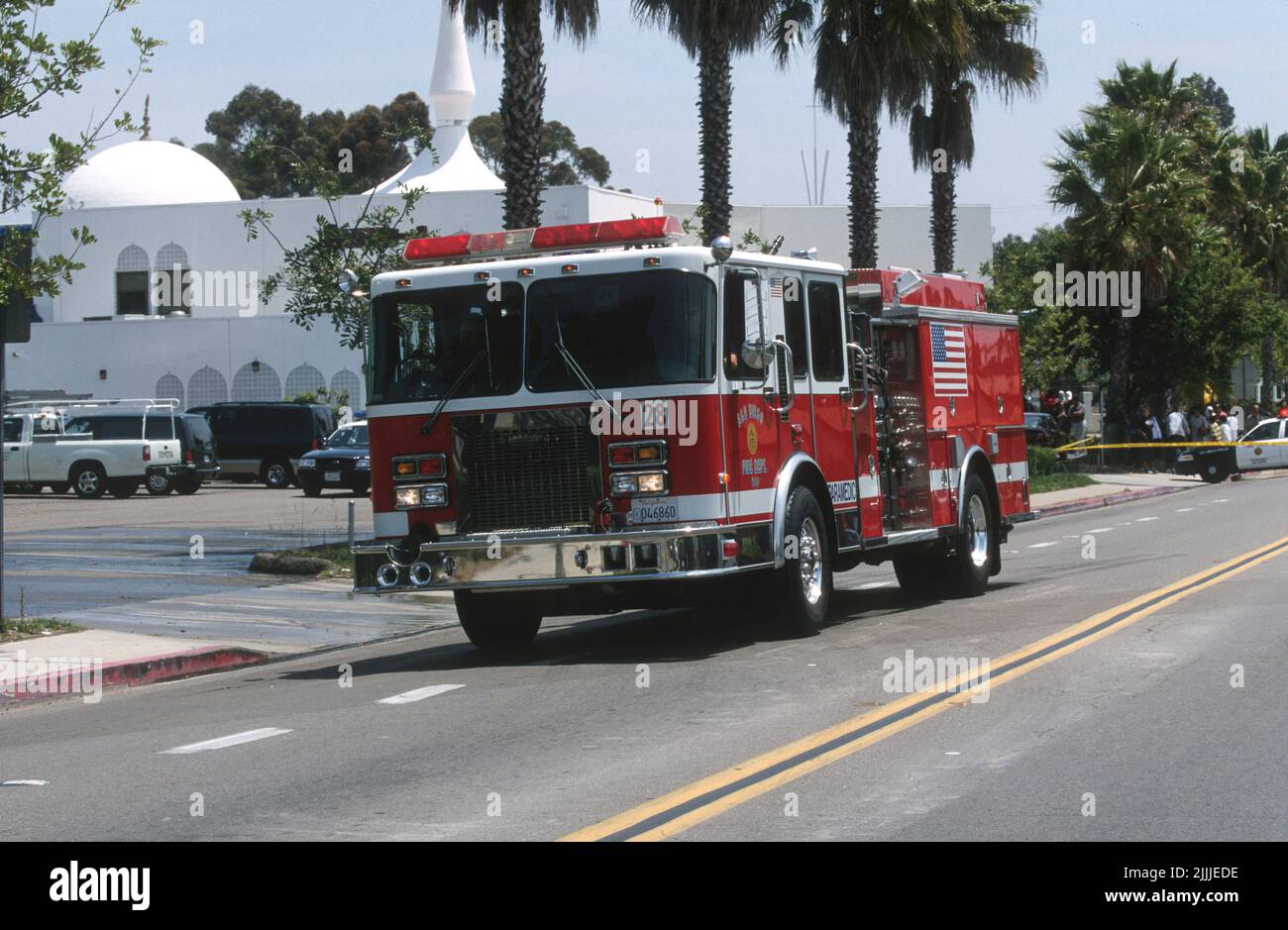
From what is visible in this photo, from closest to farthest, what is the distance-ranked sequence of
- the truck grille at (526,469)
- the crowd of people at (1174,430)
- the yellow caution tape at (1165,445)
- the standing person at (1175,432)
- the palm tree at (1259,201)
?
1. the truck grille at (526,469)
2. the yellow caution tape at (1165,445)
3. the crowd of people at (1174,430)
4. the standing person at (1175,432)
5. the palm tree at (1259,201)

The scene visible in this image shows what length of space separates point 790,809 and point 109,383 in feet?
181

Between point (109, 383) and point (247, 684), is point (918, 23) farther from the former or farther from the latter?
point (109, 383)

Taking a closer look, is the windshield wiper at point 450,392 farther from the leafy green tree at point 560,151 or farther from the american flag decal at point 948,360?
the leafy green tree at point 560,151

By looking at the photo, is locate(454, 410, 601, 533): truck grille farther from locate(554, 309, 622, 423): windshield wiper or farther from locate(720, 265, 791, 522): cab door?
locate(720, 265, 791, 522): cab door

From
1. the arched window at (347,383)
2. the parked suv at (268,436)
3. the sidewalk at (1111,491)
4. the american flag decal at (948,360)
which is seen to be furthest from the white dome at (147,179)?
the american flag decal at (948,360)

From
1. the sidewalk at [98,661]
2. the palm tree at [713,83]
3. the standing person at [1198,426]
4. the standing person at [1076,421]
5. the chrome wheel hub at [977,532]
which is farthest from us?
the standing person at [1076,421]

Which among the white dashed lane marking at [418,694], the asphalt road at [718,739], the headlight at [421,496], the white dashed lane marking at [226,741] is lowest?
the white dashed lane marking at [226,741]

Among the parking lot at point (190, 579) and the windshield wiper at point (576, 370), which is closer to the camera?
the windshield wiper at point (576, 370)

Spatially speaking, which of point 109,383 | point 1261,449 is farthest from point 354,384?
point 1261,449

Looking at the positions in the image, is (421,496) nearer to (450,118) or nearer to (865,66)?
(865,66)

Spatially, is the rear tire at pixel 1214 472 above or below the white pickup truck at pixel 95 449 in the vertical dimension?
below

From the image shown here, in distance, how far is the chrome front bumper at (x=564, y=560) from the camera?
38.2ft

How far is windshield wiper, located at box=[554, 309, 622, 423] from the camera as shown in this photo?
468 inches

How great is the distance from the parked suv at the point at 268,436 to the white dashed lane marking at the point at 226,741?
31948 mm
